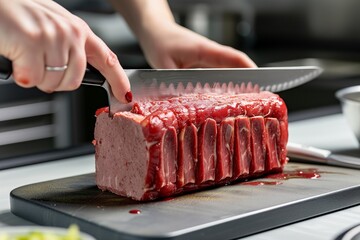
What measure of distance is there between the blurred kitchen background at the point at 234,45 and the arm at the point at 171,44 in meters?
0.86

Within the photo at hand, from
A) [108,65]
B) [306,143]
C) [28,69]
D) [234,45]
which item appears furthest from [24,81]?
[234,45]

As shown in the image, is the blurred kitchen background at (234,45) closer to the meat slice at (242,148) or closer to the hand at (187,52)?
the hand at (187,52)

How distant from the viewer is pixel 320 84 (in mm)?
3520

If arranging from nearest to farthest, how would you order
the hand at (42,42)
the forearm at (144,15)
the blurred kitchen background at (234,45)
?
the hand at (42,42), the forearm at (144,15), the blurred kitchen background at (234,45)

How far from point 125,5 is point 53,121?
3.97 feet

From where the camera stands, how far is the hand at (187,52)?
6.51 feet

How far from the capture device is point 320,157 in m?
1.80

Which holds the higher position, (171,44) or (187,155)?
(171,44)

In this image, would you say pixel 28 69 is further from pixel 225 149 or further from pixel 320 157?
pixel 320 157

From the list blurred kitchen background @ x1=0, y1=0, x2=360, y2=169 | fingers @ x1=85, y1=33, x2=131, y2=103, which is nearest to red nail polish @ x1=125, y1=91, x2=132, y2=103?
fingers @ x1=85, y1=33, x2=131, y2=103

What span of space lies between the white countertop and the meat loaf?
206 mm

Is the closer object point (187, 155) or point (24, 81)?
point (24, 81)

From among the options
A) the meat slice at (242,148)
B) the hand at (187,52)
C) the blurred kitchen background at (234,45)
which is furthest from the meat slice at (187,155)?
the blurred kitchen background at (234,45)

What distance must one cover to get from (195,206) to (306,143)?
26.7 inches
